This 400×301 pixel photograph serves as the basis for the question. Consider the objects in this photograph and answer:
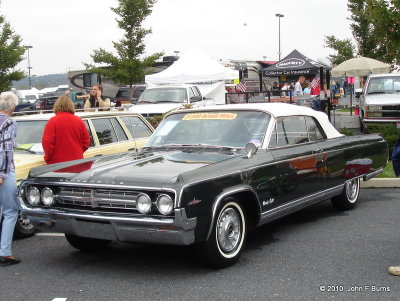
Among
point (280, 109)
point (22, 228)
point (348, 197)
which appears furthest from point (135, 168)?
point (348, 197)

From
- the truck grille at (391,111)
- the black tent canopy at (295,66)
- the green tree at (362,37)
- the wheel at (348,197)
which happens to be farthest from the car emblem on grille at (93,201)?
the green tree at (362,37)

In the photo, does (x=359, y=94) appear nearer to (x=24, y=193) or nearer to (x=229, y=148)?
(x=229, y=148)

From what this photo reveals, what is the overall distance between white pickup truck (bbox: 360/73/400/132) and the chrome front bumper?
1157 cm

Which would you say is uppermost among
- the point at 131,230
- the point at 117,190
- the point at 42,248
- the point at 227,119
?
the point at 227,119

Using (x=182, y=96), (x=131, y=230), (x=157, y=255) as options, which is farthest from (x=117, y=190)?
(x=182, y=96)

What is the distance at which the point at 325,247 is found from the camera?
19.5 feet

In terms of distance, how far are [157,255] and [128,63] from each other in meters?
22.1

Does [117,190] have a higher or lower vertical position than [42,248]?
higher

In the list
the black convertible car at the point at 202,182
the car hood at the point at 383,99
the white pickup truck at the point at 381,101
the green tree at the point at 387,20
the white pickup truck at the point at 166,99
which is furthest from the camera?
the white pickup truck at the point at 166,99

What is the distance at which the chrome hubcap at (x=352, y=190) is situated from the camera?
7.78 m

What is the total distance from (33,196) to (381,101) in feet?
40.9

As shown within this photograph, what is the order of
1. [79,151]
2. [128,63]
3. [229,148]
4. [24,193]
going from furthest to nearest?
[128,63]
[79,151]
[229,148]
[24,193]

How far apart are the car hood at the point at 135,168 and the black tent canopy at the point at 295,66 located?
1432 cm

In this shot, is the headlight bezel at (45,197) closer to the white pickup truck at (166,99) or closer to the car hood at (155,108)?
the car hood at (155,108)
